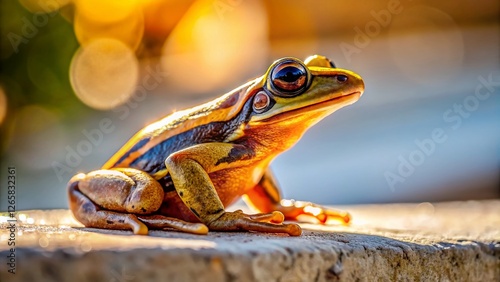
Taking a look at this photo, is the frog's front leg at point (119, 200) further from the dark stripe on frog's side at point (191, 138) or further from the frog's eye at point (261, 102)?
the frog's eye at point (261, 102)

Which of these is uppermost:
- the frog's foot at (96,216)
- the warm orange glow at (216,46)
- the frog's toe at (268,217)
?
the warm orange glow at (216,46)

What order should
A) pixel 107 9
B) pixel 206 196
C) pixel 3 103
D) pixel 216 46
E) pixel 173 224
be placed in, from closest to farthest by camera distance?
pixel 173 224 → pixel 206 196 → pixel 3 103 → pixel 107 9 → pixel 216 46

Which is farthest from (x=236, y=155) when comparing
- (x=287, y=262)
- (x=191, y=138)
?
(x=287, y=262)
